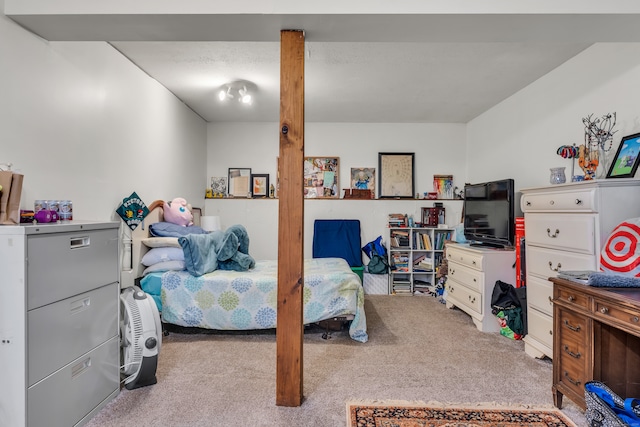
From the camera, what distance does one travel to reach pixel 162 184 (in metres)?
3.76

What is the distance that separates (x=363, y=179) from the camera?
205 inches

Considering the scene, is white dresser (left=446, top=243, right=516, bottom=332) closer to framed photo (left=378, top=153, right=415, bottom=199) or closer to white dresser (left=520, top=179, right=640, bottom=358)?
white dresser (left=520, top=179, right=640, bottom=358)

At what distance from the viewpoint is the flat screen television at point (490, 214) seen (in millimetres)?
3424

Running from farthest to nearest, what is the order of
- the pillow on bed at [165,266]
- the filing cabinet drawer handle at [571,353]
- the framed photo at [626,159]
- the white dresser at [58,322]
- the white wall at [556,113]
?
the pillow on bed at [165,266] < the white wall at [556,113] < the framed photo at [626,159] < the filing cabinet drawer handle at [571,353] < the white dresser at [58,322]

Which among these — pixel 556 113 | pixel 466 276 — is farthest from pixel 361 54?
pixel 466 276

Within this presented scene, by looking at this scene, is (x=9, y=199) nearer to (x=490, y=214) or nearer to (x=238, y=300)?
(x=238, y=300)

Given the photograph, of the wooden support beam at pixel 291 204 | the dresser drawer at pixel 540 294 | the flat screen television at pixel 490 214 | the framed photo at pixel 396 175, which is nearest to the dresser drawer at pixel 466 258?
the flat screen television at pixel 490 214

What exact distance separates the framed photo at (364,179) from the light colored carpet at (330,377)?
237 centimetres

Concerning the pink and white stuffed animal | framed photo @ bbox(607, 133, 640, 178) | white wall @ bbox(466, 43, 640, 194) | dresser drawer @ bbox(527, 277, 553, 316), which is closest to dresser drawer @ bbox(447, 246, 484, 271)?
dresser drawer @ bbox(527, 277, 553, 316)

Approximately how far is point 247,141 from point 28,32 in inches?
129

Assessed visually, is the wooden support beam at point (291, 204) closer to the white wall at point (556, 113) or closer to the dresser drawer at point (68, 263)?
the dresser drawer at point (68, 263)

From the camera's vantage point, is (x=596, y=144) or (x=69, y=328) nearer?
(x=69, y=328)

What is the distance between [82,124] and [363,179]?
3.64 m

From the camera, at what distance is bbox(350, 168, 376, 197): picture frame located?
5.20 m
